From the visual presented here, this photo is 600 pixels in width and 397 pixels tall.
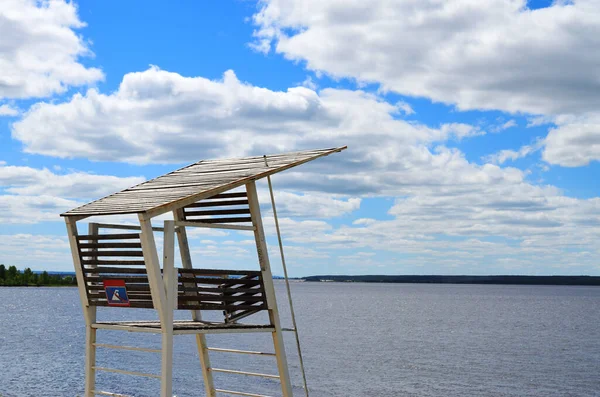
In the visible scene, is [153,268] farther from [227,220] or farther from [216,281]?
[227,220]

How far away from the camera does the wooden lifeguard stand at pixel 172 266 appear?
1080cm

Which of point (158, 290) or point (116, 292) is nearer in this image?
→ point (158, 290)

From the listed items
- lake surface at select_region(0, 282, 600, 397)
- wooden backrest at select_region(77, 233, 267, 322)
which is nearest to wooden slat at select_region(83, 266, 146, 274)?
wooden backrest at select_region(77, 233, 267, 322)

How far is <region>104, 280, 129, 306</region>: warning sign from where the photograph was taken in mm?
11492

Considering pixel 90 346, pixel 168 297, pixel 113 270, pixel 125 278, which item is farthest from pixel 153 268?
pixel 90 346

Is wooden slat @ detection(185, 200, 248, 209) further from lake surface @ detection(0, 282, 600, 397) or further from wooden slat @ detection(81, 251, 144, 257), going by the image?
lake surface @ detection(0, 282, 600, 397)

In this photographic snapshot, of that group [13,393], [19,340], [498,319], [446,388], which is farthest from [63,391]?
[498,319]

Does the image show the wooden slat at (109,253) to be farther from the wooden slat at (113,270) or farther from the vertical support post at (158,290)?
the vertical support post at (158,290)

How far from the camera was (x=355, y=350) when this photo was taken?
5641cm

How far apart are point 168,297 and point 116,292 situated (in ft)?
3.36

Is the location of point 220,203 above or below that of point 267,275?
above

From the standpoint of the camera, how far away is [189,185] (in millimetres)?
11750

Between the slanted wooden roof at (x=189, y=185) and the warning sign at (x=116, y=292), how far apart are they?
105 cm

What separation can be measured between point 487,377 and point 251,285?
113ft
